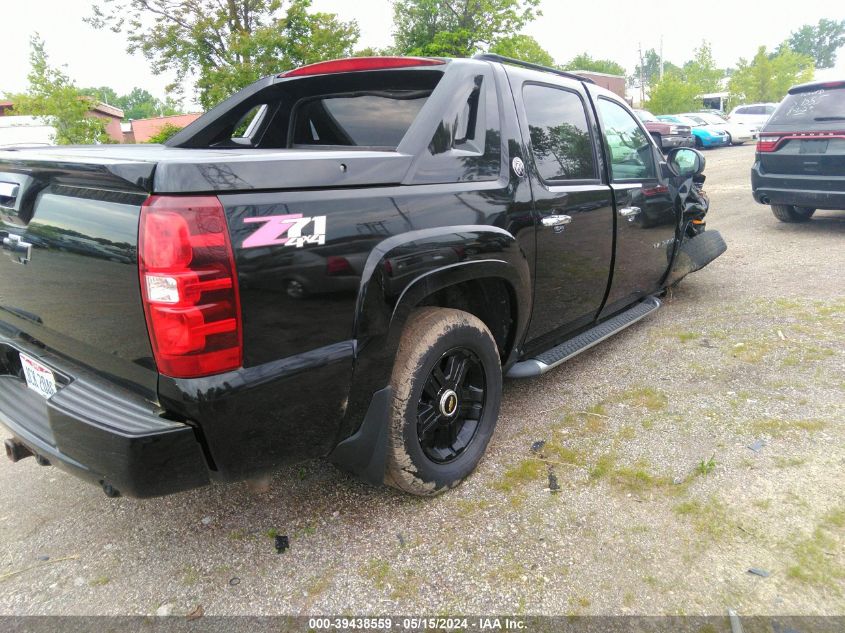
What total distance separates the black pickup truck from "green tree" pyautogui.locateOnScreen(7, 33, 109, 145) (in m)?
17.3

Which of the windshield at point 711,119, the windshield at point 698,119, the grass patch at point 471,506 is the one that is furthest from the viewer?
the windshield at point 711,119

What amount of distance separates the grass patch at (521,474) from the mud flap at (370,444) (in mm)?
672

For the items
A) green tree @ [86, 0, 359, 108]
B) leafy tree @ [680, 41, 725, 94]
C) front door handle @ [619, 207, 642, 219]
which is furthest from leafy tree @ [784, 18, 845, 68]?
front door handle @ [619, 207, 642, 219]

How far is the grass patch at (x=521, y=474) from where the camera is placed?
2.71 m

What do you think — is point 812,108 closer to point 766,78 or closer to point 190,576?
point 190,576

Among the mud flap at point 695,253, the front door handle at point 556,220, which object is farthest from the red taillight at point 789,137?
the front door handle at point 556,220

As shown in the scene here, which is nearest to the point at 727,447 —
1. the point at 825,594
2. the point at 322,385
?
the point at 825,594

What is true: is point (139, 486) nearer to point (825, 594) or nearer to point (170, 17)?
point (825, 594)

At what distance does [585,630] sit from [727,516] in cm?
87

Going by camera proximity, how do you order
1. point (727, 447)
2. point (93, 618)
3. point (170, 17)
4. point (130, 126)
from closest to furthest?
1. point (93, 618)
2. point (727, 447)
3. point (170, 17)
4. point (130, 126)

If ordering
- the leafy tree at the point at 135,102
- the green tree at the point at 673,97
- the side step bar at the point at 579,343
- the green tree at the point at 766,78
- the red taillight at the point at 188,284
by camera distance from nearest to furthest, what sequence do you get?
1. the red taillight at the point at 188,284
2. the side step bar at the point at 579,343
3. the green tree at the point at 673,97
4. the green tree at the point at 766,78
5. the leafy tree at the point at 135,102

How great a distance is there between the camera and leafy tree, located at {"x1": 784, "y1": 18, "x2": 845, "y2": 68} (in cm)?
10800

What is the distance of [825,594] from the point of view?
2.00 meters

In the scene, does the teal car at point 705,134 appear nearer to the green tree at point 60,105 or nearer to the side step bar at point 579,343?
the green tree at point 60,105
